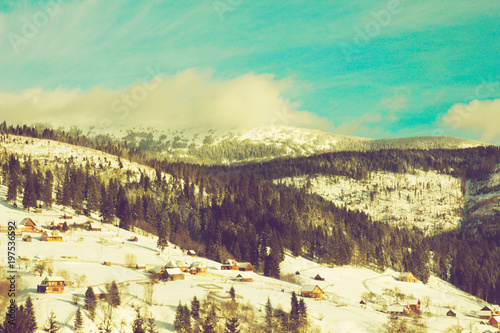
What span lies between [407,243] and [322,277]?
78155mm

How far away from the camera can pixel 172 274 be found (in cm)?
10288

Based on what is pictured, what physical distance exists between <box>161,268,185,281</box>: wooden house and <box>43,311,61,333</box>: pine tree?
36.5m

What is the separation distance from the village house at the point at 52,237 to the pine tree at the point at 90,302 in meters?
48.1

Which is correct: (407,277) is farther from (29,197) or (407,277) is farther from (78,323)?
(78,323)

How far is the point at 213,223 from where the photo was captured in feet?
552

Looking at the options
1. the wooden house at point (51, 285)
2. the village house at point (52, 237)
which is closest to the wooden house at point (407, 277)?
the village house at point (52, 237)

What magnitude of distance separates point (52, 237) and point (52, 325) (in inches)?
2372

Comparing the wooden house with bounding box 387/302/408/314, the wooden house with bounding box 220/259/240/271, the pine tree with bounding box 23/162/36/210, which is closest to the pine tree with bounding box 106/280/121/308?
the wooden house with bounding box 220/259/240/271

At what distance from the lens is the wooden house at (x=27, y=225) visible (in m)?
123

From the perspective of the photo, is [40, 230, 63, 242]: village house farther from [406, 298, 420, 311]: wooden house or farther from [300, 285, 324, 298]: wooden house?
[406, 298, 420, 311]: wooden house

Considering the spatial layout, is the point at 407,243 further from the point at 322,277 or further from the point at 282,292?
the point at 282,292

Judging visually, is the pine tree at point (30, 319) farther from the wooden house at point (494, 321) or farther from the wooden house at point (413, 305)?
the wooden house at point (494, 321)

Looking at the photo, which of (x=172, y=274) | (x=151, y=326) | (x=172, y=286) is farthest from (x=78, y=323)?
(x=172, y=274)

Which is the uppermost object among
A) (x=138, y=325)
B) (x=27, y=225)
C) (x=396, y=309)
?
(x=27, y=225)
